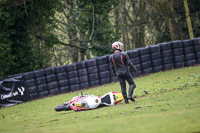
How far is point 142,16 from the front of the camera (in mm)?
32219

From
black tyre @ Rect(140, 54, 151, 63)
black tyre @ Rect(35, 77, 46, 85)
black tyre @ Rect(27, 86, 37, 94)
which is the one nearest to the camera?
black tyre @ Rect(27, 86, 37, 94)

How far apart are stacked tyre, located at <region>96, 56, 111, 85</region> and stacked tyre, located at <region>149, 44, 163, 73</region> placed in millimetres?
3037

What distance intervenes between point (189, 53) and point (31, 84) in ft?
33.8

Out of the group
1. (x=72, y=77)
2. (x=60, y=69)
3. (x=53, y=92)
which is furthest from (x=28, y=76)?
(x=72, y=77)

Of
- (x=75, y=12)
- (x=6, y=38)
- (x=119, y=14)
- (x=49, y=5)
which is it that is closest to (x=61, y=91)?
(x=6, y=38)

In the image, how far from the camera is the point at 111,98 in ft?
37.6

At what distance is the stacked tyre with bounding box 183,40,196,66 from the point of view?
2077 centimetres

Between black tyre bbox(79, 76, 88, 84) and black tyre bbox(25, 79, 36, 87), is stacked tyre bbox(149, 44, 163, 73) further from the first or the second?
black tyre bbox(25, 79, 36, 87)

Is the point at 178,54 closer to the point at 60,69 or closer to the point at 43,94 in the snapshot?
the point at 60,69

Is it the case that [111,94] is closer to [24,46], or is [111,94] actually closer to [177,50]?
[177,50]

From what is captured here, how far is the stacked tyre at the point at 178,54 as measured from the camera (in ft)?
68.2

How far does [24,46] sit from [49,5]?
3.59m

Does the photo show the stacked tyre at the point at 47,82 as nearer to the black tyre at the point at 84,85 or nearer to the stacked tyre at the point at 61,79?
the stacked tyre at the point at 61,79

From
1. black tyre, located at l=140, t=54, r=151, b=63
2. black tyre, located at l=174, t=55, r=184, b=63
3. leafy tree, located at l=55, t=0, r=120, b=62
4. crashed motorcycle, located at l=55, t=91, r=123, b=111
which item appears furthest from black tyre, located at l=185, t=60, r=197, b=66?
crashed motorcycle, located at l=55, t=91, r=123, b=111
